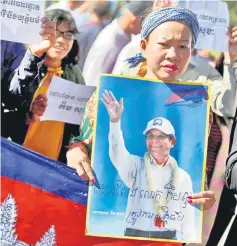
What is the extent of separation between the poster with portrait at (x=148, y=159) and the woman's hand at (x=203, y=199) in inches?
0.7

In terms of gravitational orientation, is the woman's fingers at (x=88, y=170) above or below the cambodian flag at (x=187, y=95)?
below

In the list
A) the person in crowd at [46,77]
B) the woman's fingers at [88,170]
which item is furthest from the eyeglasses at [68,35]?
the woman's fingers at [88,170]

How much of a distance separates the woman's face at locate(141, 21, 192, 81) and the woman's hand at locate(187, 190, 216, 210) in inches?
20.6

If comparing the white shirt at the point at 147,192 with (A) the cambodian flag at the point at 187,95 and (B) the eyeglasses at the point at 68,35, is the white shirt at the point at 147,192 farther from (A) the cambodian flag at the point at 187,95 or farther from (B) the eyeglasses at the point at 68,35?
(B) the eyeglasses at the point at 68,35

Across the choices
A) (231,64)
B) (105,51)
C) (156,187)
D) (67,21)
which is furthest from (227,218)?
(67,21)

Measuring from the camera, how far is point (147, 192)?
229 centimetres

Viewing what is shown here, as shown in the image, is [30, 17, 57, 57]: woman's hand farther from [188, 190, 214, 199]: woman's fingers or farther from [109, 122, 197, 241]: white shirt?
[188, 190, 214, 199]: woman's fingers

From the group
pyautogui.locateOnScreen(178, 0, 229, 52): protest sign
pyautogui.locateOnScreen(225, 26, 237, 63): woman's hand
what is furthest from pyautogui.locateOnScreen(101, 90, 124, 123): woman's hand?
pyautogui.locateOnScreen(225, 26, 237, 63): woman's hand

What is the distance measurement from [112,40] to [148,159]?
58 centimetres

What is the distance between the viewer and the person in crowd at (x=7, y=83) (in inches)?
91.0

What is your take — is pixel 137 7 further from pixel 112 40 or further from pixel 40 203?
pixel 40 203

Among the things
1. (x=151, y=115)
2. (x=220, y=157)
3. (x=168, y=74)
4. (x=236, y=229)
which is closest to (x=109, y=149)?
(x=151, y=115)

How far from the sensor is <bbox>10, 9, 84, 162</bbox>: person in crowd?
2.34 meters

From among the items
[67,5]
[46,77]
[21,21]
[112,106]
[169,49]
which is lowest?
[112,106]
